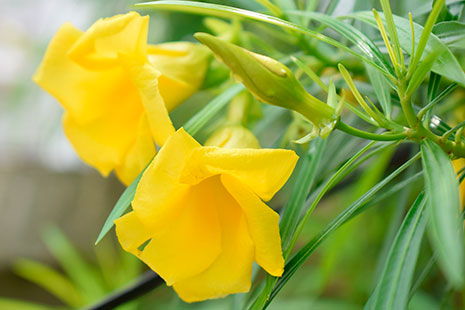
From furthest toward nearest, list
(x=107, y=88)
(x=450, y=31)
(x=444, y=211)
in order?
(x=107, y=88) < (x=450, y=31) < (x=444, y=211)

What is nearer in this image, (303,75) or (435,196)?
(435,196)

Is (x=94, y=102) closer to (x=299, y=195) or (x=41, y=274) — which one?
(x=299, y=195)

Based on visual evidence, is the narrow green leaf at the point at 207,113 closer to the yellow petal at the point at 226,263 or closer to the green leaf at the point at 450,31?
the yellow petal at the point at 226,263

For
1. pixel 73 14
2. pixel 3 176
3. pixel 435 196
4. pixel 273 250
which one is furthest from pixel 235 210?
pixel 3 176

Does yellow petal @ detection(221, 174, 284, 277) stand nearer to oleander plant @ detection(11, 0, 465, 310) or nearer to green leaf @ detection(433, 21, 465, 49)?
oleander plant @ detection(11, 0, 465, 310)

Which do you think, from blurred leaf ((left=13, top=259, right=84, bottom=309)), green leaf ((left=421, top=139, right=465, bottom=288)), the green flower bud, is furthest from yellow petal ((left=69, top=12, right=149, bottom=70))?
blurred leaf ((left=13, top=259, right=84, bottom=309))

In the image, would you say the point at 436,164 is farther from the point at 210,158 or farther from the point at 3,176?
the point at 3,176

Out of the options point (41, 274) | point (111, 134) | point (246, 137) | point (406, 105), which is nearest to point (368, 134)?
point (406, 105)
